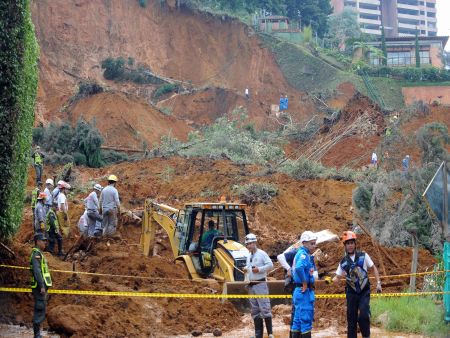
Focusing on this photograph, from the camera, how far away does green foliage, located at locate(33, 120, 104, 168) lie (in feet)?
110

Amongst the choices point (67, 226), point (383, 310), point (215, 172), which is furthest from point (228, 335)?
point (215, 172)

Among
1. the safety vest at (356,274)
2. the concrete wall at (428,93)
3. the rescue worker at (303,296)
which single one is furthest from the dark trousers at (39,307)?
the concrete wall at (428,93)

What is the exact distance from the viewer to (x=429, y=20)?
14100 centimetres

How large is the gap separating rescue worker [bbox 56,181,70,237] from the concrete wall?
50262 millimetres

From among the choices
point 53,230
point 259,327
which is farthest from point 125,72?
point 259,327

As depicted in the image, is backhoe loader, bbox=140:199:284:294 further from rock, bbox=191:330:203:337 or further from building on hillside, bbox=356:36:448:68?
building on hillside, bbox=356:36:448:68

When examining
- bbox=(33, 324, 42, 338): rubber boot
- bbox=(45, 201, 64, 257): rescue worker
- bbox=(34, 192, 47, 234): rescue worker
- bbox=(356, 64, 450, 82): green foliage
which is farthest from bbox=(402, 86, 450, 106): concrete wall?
bbox=(33, 324, 42, 338): rubber boot

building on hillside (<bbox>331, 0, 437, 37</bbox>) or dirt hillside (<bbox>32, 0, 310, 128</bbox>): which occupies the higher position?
building on hillside (<bbox>331, 0, 437, 37</bbox>)

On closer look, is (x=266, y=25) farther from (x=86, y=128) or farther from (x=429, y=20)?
(x=429, y=20)

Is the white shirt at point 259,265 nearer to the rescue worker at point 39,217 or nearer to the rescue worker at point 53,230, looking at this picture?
the rescue worker at point 39,217

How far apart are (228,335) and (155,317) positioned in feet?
4.43

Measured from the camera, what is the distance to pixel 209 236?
49.4 ft

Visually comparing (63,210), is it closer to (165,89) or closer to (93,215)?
(93,215)

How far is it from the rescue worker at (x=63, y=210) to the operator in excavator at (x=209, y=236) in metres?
4.03
